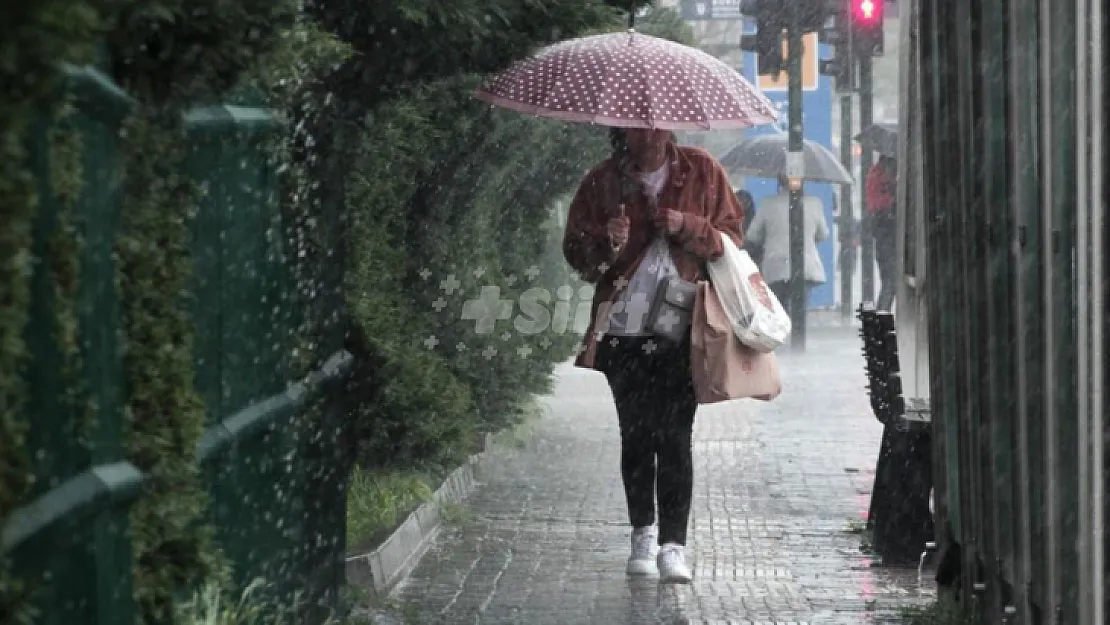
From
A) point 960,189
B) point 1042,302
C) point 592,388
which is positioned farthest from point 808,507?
point 592,388

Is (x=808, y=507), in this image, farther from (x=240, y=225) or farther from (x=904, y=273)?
(x=240, y=225)

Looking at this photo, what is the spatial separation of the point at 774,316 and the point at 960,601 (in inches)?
54.7

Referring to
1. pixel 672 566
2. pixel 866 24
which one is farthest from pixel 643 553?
pixel 866 24

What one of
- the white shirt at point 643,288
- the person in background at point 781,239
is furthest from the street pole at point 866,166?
the white shirt at point 643,288

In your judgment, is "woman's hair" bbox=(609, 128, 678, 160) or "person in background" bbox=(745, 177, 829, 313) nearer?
"woman's hair" bbox=(609, 128, 678, 160)

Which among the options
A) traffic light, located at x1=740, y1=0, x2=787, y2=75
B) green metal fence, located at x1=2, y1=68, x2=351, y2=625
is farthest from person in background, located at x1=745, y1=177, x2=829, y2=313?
green metal fence, located at x1=2, y1=68, x2=351, y2=625

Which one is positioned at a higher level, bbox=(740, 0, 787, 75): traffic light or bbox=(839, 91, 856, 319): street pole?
bbox=(740, 0, 787, 75): traffic light

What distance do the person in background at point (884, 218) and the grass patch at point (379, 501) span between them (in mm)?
13592

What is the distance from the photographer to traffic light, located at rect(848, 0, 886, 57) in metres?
22.5

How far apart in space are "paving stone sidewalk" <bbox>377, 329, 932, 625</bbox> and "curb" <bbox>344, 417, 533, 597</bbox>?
0.21 ft

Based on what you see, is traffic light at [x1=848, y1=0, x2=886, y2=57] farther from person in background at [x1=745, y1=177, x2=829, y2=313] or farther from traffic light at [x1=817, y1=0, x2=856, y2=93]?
person in background at [x1=745, y1=177, x2=829, y2=313]

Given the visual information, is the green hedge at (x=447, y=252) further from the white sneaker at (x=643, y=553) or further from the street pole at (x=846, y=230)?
the street pole at (x=846, y=230)

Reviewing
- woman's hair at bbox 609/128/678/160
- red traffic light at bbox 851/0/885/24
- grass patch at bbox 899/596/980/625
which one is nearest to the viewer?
grass patch at bbox 899/596/980/625

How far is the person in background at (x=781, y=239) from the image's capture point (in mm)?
23609
